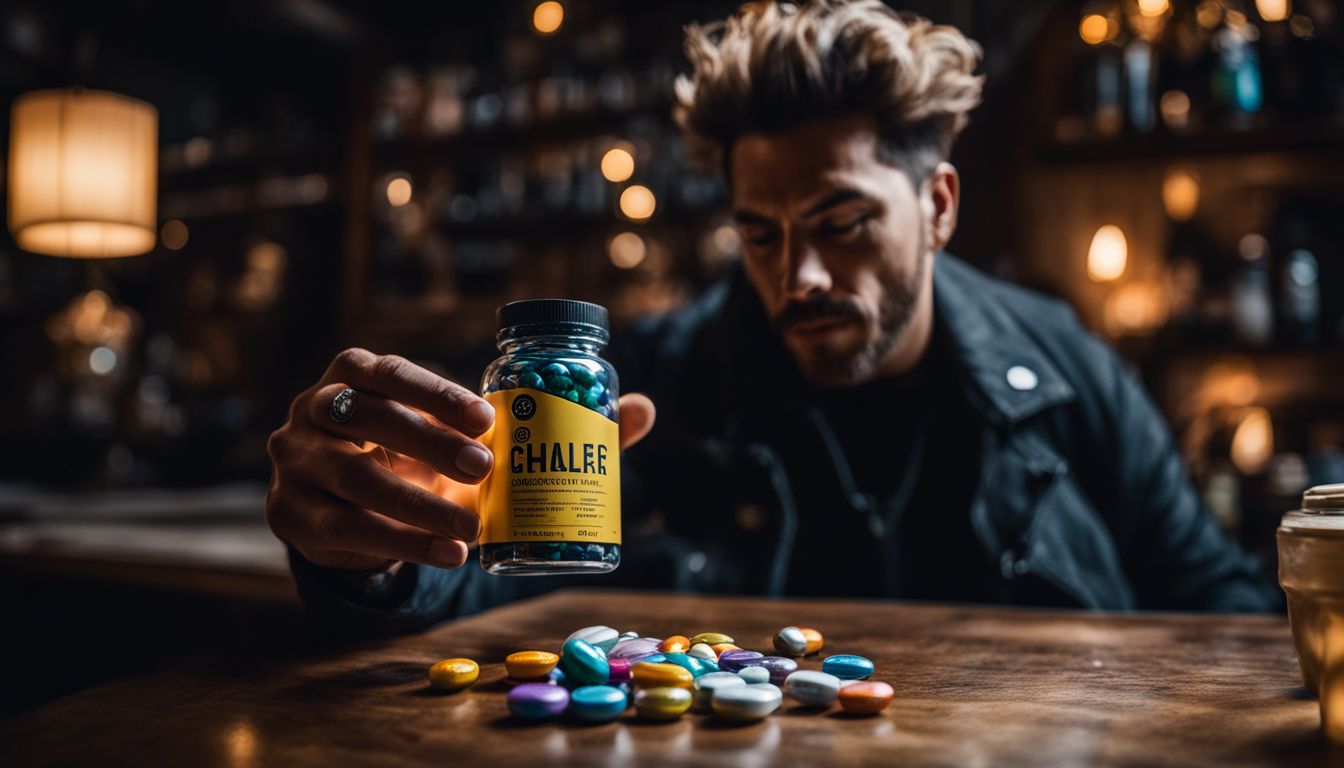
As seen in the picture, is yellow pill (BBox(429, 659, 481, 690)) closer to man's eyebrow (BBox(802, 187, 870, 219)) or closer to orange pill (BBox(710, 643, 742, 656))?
orange pill (BBox(710, 643, 742, 656))

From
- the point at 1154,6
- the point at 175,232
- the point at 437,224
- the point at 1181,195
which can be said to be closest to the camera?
the point at 1154,6

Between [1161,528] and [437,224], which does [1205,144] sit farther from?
[437,224]

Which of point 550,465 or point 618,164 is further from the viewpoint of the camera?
point 618,164

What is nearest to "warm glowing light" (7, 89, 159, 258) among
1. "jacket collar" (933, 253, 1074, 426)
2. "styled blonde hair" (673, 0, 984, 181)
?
"styled blonde hair" (673, 0, 984, 181)

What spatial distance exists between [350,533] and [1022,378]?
1.18 meters

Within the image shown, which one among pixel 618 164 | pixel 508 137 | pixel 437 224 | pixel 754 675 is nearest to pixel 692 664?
pixel 754 675

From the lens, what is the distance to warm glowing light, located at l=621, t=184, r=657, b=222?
3658 millimetres

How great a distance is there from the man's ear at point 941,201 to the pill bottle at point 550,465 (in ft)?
3.05

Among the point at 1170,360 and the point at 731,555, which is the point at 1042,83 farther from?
the point at 731,555

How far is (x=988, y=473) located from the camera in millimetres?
1557

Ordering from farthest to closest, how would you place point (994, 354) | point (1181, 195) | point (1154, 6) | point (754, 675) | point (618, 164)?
point (618, 164), point (1181, 195), point (1154, 6), point (994, 354), point (754, 675)

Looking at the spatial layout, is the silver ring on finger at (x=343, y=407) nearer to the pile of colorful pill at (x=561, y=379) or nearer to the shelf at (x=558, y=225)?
the pile of colorful pill at (x=561, y=379)

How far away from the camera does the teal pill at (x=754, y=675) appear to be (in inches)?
28.3

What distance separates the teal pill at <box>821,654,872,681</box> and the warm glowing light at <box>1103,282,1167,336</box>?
8.33 ft
